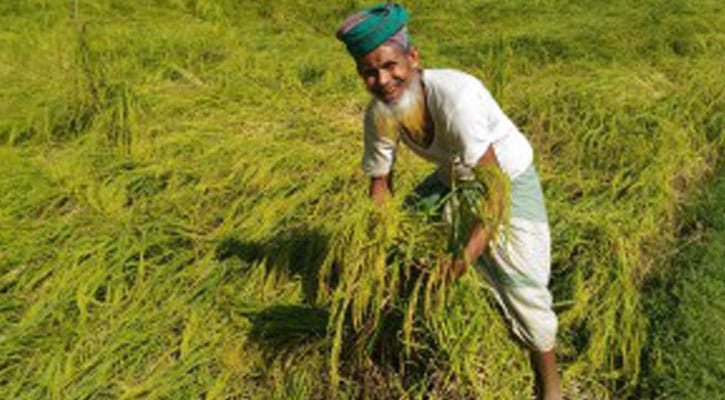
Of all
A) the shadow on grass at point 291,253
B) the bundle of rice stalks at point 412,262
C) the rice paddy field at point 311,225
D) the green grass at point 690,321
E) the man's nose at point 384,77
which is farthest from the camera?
the shadow on grass at point 291,253

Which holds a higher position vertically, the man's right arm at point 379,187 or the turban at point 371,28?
the turban at point 371,28

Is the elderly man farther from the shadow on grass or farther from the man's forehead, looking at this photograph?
the shadow on grass

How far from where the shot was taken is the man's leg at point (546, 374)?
5.78 feet

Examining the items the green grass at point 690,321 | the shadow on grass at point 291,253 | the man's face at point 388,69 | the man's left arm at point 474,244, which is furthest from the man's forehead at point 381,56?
the green grass at point 690,321

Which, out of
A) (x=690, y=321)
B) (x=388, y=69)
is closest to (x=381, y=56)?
(x=388, y=69)

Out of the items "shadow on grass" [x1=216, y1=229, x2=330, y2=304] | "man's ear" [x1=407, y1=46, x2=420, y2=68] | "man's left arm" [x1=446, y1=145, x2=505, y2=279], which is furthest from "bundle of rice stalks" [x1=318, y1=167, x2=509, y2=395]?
"shadow on grass" [x1=216, y1=229, x2=330, y2=304]

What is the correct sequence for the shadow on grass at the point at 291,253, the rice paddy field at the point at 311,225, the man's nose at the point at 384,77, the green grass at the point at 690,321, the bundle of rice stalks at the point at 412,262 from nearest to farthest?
the bundle of rice stalks at the point at 412,262 → the man's nose at the point at 384,77 → the rice paddy field at the point at 311,225 → the green grass at the point at 690,321 → the shadow on grass at the point at 291,253

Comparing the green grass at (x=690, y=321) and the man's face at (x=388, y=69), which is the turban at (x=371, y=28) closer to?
the man's face at (x=388, y=69)

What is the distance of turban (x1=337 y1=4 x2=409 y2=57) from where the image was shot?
1476 mm

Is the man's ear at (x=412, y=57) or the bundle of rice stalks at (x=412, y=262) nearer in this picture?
the bundle of rice stalks at (x=412, y=262)

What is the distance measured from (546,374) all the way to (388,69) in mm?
882

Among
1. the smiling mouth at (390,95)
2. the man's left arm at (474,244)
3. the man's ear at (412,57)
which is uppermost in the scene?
the man's ear at (412,57)

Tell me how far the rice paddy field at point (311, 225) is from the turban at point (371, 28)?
0.35m

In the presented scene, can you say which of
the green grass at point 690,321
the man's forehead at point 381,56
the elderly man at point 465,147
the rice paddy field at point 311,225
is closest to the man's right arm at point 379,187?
the elderly man at point 465,147
